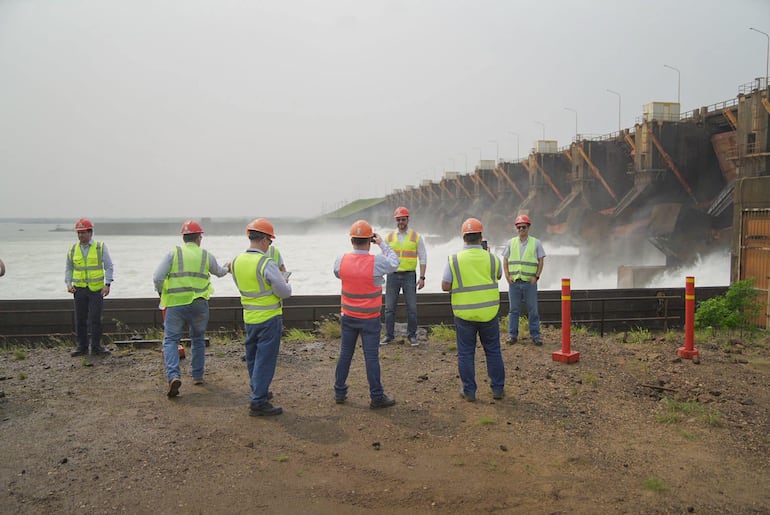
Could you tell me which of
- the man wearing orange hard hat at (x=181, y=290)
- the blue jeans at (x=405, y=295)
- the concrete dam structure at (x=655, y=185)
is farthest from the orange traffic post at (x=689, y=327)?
the concrete dam structure at (x=655, y=185)

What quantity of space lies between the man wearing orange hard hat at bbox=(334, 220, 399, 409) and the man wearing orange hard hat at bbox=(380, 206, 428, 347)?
2498 mm

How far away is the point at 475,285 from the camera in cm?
525

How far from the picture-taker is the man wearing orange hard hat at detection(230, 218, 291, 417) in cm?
493

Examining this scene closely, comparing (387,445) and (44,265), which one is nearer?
(387,445)

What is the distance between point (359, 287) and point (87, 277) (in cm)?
467

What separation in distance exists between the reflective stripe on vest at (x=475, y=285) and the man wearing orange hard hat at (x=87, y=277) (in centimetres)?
515

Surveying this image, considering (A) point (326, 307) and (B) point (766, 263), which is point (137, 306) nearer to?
(A) point (326, 307)

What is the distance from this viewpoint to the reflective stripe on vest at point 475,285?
17.2 ft

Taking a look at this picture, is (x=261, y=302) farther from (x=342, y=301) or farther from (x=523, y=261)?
(x=523, y=261)

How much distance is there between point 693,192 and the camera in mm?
25078

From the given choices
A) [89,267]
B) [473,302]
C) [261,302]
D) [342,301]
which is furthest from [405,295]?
[89,267]

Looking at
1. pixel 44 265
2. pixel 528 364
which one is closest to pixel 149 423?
pixel 528 364

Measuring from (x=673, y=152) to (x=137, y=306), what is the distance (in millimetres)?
24430

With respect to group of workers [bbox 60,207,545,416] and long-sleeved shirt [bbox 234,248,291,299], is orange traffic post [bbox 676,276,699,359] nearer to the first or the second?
group of workers [bbox 60,207,545,416]
